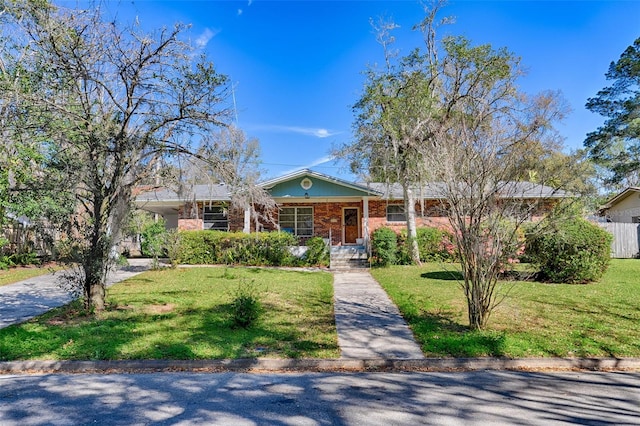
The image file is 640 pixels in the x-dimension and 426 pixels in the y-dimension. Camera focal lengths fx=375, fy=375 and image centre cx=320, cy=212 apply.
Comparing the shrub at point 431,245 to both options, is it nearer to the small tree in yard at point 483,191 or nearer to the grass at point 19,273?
the small tree in yard at point 483,191

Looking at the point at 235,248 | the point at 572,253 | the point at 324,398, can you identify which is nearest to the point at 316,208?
the point at 235,248

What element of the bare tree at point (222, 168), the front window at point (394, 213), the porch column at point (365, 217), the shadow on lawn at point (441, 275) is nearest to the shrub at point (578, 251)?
the shadow on lawn at point (441, 275)

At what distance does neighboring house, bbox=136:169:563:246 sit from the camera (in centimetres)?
1728

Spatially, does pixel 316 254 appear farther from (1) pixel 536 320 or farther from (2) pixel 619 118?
(2) pixel 619 118

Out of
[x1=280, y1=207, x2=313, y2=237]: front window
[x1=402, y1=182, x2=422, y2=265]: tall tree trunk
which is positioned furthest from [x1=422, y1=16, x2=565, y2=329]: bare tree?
[x1=280, y1=207, x2=313, y2=237]: front window

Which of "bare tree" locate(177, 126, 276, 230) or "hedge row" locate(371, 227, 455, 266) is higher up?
"bare tree" locate(177, 126, 276, 230)

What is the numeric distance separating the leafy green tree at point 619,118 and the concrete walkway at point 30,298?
27.0 metres

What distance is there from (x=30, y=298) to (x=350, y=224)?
13.3 metres

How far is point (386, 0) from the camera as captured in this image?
1506 centimetres

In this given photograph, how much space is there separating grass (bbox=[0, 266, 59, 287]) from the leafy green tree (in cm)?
2892

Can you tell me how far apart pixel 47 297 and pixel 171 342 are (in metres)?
5.79

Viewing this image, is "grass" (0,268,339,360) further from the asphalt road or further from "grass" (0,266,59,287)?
"grass" (0,266,59,287)

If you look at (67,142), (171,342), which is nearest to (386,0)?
(67,142)

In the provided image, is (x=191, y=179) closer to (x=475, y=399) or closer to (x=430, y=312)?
(x=430, y=312)
